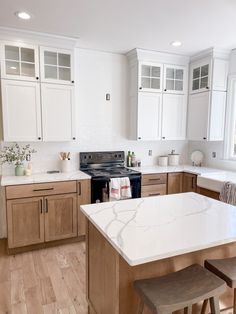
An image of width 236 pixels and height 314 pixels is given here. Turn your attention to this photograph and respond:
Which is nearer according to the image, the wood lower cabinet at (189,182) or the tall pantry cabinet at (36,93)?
the tall pantry cabinet at (36,93)

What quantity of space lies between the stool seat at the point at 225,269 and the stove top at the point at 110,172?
6.22 feet

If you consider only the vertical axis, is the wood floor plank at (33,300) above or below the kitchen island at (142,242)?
below

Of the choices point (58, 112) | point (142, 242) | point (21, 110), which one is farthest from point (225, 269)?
point (21, 110)

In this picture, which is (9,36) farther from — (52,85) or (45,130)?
(45,130)

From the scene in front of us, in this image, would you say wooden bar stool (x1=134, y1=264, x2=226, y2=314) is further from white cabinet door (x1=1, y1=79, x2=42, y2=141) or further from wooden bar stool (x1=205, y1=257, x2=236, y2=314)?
white cabinet door (x1=1, y1=79, x2=42, y2=141)

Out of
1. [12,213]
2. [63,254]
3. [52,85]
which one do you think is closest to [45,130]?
[52,85]

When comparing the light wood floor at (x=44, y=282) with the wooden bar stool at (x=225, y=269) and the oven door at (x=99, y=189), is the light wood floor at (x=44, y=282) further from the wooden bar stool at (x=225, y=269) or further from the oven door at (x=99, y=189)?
the wooden bar stool at (x=225, y=269)

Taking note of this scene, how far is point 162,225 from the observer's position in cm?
155

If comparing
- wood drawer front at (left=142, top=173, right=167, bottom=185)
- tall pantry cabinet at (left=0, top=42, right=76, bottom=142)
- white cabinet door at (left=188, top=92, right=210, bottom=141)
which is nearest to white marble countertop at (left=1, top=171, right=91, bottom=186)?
tall pantry cabinet at (left=0, top=42, right=76, bottom=142)

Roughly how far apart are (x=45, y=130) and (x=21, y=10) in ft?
4.41

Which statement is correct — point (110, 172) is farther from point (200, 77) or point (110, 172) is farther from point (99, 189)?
point (200, 77)

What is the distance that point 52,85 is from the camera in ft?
10.5

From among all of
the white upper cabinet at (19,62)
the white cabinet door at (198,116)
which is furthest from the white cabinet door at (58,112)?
the white cabinet door at (198,116)

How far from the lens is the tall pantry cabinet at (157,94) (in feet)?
12.4
